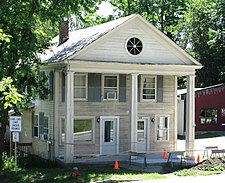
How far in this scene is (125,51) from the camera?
2442cm

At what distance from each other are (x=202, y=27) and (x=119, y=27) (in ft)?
100

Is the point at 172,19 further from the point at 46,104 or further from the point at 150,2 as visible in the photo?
the point at 46,104

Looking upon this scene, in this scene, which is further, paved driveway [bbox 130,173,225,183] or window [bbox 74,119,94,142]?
window [bbox 74,119,94,142]

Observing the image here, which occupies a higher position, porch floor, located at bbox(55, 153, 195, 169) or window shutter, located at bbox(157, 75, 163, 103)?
window shutter, located at bbox(157, 75, 163, 103)

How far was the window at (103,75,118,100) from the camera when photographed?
25625mm

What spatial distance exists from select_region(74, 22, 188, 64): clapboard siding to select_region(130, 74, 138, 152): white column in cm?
121

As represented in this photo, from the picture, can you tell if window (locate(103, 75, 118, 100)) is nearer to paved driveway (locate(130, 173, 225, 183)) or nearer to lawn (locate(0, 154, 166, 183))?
lawn (locate(0, 154, 166, 183))

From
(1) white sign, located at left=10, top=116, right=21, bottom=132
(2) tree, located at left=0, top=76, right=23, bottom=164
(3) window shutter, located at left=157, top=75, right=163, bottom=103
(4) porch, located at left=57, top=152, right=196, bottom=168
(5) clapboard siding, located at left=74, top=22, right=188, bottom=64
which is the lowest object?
(4) porch, located at left=57, top=152, right=196, bottom=168

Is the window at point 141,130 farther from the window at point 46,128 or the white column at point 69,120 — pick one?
the window at point 46,128

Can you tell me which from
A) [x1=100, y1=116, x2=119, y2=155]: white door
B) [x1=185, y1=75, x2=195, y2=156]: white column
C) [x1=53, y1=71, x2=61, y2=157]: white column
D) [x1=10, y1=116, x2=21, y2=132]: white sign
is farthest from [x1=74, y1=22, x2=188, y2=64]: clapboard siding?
[x1=10, y1=116, x2=21, y2=132]: white sign

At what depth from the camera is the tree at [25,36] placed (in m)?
20.2

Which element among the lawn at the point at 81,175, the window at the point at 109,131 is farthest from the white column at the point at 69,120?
the window at the point at 109,131

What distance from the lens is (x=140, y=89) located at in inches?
1040

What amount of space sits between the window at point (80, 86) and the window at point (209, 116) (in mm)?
19211
